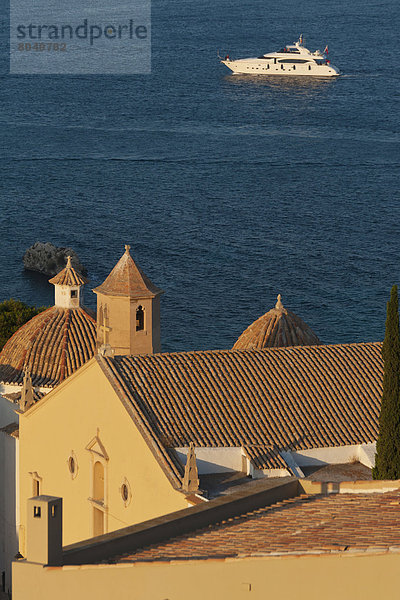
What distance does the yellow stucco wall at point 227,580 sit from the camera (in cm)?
1742

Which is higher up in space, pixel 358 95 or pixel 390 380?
pixel 358 95

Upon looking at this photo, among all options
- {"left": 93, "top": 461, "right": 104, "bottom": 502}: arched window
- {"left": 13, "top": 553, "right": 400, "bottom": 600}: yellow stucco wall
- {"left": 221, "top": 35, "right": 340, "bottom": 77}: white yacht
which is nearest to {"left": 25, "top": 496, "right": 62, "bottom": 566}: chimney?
{"left": 13, "top": 553, "right": 400, "bottom": 600}: yellow stucco wall

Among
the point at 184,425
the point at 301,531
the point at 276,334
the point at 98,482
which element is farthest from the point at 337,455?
the point at 301,531

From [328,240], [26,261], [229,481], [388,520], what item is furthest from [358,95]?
[388,520]

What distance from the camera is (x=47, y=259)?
102438mm

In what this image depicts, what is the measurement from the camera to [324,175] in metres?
136

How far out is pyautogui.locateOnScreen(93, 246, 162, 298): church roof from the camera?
43.3 meters

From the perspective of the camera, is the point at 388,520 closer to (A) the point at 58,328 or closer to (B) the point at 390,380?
(B) the point at 390,380

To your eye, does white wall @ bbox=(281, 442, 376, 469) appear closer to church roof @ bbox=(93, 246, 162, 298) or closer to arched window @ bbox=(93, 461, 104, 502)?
arched window @ bbox=(93, 461, 104, 502)

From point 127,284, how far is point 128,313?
0.89 meters

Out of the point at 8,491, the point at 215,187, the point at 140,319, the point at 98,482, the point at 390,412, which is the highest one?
the point at 215,187

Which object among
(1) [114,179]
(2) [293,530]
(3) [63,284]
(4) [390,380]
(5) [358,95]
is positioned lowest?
(2) [293,530]

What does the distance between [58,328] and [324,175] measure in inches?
3622

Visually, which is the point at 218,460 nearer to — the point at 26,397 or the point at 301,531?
the point at 26,397
